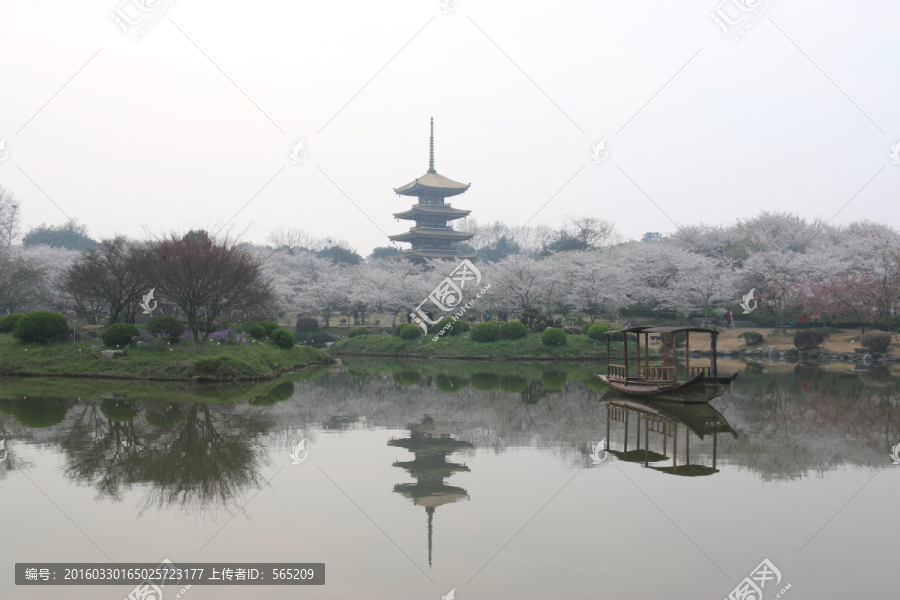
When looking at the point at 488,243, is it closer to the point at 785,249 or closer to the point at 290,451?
the point at 785,249

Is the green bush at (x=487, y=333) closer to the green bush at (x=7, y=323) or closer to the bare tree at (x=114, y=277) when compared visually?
the bare tree at (x=114, y=277)

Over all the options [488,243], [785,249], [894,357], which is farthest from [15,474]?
[488,243]

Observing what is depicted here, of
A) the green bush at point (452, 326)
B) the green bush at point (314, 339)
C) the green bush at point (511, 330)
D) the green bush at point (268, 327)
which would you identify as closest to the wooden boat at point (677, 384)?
the green bush at point (511, 330)

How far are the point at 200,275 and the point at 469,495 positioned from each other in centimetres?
1667

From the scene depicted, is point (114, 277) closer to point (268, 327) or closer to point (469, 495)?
point (268, 327)

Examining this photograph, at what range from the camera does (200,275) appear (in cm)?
2191

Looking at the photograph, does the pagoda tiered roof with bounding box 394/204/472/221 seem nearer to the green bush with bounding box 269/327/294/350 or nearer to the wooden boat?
the green bush with bounding box 269/327/294/350

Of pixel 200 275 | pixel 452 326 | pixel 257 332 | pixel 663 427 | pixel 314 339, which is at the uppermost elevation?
pixel 200 275

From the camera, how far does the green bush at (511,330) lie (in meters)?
33.0

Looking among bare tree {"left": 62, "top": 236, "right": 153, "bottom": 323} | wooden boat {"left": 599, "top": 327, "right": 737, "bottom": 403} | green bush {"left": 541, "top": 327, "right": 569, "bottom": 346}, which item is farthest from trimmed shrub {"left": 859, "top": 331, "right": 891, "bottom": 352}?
bare tree {"left": 62, "top": 236, "right": 153, "bottom": 323}

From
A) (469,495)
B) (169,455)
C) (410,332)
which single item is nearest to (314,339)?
(410,332)

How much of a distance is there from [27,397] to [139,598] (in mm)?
13558

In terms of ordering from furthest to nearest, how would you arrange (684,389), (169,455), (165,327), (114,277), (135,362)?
1. (114,277)
2. (165,327)
3. (135,362)
4. (684,389)
5. (169,455)

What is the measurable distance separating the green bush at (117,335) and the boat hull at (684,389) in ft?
52.9
